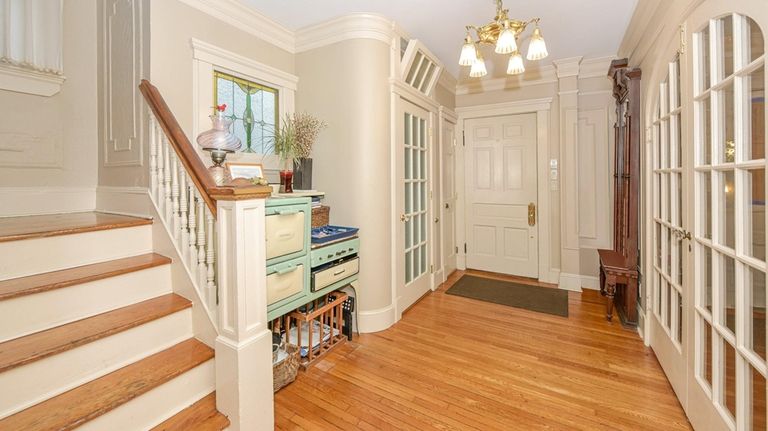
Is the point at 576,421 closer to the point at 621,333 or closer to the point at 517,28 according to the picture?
the point at 621,333

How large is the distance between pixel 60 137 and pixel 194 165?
159 cm

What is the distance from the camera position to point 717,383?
139 centimetres

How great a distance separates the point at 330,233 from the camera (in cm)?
238

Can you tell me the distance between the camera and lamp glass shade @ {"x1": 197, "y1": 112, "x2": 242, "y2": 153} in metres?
1.89

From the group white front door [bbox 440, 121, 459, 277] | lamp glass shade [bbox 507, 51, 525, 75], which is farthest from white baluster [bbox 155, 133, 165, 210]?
white front door [bbox 440, 121, 459, 277]

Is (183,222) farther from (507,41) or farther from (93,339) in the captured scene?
(507,41)

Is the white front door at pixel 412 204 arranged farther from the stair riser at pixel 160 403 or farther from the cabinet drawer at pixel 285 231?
the stair riser at pixel 160 403

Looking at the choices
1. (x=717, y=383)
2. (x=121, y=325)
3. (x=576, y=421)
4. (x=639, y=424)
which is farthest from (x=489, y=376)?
(x=121, y=325)

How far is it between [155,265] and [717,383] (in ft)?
9.03

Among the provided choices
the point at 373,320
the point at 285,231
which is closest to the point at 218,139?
the point at 285,231

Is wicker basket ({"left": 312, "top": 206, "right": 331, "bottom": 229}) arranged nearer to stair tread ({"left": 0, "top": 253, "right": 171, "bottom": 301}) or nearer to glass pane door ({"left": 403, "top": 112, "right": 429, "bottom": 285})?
glass pane door ({"left": 403, "top": 112, "right": 429, "bottom": 285})

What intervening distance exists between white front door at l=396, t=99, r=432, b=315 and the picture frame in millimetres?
1244

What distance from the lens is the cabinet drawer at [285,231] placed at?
185cm

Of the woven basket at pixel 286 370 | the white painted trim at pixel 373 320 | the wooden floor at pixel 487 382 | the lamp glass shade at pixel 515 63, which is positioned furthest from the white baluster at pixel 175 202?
the lamp glass shade at pixel 515 63
